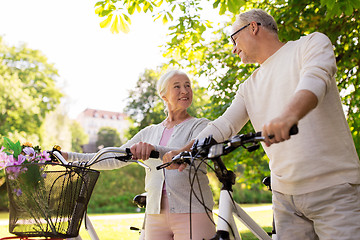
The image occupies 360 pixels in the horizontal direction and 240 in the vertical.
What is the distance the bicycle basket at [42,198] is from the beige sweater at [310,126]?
3.81ft

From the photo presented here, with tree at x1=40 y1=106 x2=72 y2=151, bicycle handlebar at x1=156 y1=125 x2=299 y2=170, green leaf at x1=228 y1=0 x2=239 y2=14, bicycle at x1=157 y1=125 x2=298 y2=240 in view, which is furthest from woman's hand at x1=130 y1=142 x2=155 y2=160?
tree at x1=40 y1=106 x2=72 y2=151

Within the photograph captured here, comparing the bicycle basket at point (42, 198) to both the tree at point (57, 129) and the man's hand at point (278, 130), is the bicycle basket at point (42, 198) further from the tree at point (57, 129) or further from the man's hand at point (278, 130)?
the tree at point (57, 129)

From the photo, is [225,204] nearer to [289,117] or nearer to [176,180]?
[289,117]

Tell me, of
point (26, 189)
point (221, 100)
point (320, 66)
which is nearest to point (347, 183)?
point (320, 66)

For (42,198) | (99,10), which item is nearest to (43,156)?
(42,198)

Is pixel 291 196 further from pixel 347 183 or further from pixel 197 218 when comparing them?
pixel 197 218

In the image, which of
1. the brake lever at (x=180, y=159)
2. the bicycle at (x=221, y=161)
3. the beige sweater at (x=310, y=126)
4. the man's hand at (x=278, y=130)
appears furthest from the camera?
the brake lever at (x=180, y=159)

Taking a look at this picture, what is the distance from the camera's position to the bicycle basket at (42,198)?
2.43m

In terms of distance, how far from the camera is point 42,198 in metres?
2.43

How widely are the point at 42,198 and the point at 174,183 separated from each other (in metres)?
0.94

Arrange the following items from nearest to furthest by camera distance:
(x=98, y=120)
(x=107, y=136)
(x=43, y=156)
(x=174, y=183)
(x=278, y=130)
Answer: (x=278, y=130), (x=43, y=156), (x=174, y=183), (x=107, y=136), (x=98, y=120)

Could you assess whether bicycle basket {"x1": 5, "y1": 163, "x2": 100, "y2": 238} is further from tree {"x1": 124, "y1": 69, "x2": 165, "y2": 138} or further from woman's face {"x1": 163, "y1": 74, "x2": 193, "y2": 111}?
tree {"x1": 124, "y1": 69, "x2": 165, "y2": 138}

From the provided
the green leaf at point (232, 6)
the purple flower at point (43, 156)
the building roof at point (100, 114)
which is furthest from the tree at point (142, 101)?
the building roof at point (100, 114)

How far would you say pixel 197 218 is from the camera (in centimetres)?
289
